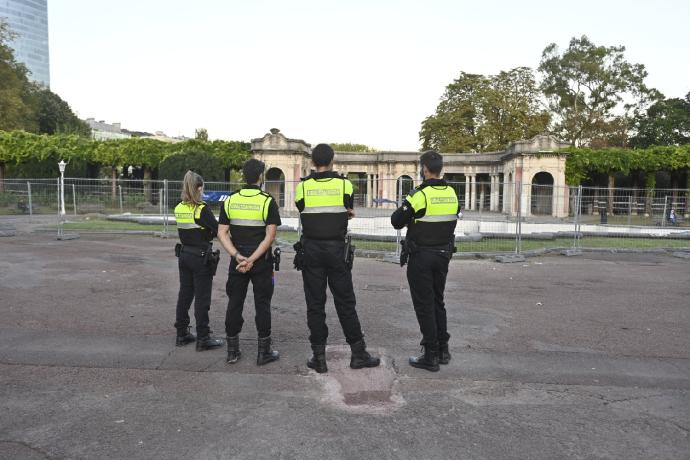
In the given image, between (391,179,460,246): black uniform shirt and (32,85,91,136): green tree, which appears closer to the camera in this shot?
(391,179,460,246): black uniform shirt

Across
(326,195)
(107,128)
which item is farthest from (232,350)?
(107,128)

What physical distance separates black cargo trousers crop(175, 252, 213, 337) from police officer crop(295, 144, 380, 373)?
1221 mm

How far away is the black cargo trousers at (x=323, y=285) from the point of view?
15.8 feet

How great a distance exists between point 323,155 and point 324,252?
3.09ft

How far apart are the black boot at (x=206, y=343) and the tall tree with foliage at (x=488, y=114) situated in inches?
1736

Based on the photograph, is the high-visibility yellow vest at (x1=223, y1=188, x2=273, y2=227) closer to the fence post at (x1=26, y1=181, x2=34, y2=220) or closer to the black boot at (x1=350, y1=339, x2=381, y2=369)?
the black boot at (x1=350, y1=339, x2=381, y2=369)

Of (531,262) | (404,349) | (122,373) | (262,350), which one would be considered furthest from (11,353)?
(531,262)

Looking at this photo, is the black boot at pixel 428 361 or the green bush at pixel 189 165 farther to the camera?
the green bush at pixel 189 165

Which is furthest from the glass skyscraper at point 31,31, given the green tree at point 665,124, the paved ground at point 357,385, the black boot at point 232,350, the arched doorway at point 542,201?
the black boot at point 232,350

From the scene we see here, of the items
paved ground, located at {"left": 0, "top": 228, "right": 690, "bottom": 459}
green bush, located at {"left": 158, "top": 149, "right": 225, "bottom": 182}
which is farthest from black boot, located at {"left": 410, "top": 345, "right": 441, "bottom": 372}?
green bush, located at {"left": 158, "top": 149, "right": 225, "bottom": 182}

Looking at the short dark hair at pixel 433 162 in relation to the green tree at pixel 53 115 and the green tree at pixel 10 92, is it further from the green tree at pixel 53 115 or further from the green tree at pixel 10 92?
the green tree at pixel 53 115

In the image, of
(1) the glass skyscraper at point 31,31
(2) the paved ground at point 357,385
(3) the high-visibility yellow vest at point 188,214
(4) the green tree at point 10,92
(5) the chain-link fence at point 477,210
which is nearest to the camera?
(2) the paved ground at point 357,385

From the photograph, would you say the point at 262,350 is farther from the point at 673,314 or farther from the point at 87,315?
the point at 673,314

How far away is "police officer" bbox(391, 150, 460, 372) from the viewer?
4957 millimetres
